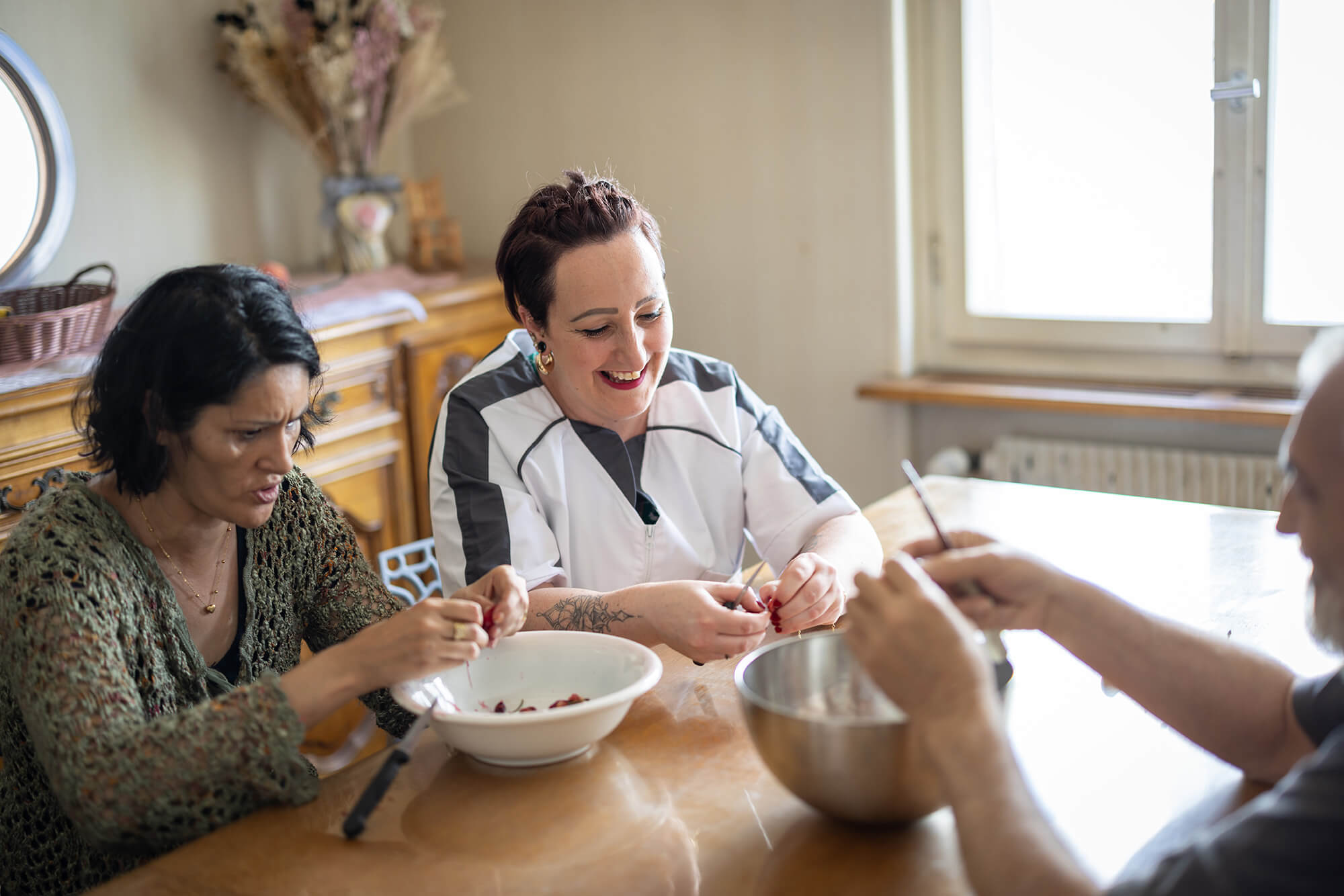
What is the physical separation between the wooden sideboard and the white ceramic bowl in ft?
4.16

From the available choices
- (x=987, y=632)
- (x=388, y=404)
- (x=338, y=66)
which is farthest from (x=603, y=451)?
(x=338, y=66)

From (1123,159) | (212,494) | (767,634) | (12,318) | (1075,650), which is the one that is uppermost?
(1123,159)

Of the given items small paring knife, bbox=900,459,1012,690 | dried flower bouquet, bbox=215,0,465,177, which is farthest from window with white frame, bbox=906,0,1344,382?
small paring knife, bbox=900,459,1012,690

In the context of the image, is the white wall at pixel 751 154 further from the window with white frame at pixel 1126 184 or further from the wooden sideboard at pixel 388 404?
the wooden sideboard at pixel 388 404

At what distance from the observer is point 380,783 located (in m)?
1.12

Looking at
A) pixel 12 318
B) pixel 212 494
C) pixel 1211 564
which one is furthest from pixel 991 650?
pixel 12 318

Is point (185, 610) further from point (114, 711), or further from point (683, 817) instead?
point (683, 817)

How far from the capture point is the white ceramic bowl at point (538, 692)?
3.76ft

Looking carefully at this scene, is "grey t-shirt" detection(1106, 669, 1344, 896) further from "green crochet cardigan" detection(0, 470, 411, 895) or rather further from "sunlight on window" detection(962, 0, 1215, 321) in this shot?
"sunlight on window" detection(962, 0, 1215, 321)

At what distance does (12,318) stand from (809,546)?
5.05 ft

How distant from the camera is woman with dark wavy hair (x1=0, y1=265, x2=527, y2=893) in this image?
3.68 ft

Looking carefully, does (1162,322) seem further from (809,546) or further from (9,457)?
(9,457)

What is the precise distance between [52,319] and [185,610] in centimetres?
103

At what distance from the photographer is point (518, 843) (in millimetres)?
1065
